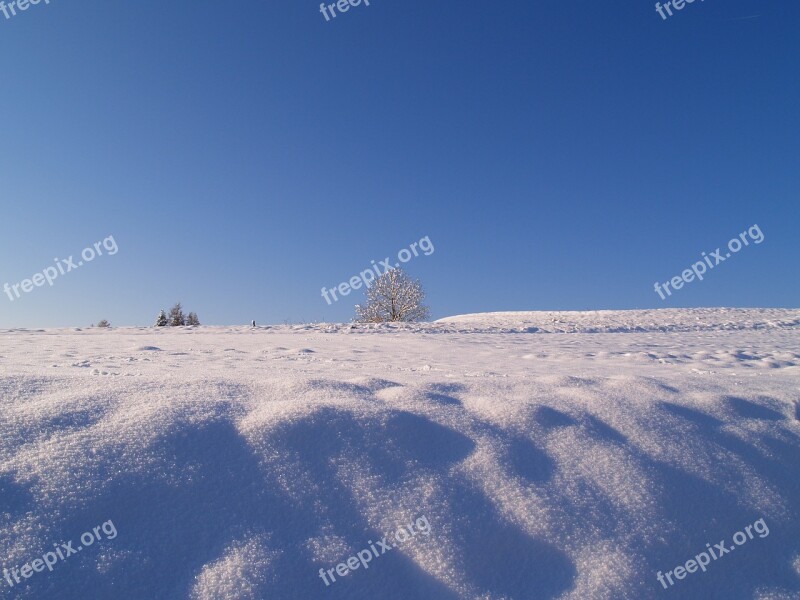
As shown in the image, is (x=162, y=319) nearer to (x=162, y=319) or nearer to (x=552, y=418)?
(x=162, y=319)

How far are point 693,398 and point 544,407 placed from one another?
115cm

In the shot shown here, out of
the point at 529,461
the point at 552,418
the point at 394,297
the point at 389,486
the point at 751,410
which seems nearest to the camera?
the point at 389,486

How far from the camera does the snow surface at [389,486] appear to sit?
60.4 inches

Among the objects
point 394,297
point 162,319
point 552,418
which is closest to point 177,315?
point 162,319

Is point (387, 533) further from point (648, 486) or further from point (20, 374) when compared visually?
point (20, 374)

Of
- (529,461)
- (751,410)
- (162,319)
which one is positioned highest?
(162,319)

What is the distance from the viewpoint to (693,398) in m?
2.96

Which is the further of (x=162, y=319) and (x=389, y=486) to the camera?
(x=162, y=319)

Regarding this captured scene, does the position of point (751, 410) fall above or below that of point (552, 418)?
below

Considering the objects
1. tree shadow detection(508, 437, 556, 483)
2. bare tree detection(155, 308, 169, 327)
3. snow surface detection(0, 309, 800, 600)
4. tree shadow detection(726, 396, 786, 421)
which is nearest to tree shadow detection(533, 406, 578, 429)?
snow surface detection(0, 309, 800, 600)

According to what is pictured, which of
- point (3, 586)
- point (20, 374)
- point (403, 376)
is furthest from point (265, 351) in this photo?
point (3, 586)

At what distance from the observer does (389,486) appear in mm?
1914

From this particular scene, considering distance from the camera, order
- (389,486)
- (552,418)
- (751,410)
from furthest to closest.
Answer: (751,410) < (552,418) < (389,486)

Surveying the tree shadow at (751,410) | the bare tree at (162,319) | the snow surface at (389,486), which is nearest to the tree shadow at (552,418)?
the snow surface at (389,486)
